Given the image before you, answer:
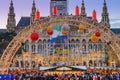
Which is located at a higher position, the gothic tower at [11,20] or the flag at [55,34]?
the gothic tower at [11,20]

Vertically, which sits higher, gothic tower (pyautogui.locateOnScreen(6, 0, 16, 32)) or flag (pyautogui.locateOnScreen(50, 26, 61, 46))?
gothic tower (pyautogui.locateOnScreen(6, 0, 16, 32))

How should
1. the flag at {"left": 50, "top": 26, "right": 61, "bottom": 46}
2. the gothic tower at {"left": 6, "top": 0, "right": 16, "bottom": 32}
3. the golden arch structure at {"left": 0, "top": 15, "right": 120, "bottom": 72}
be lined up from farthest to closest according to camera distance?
the gothic tower at {"left": 6, "top": 0, "right": 16, "bottom": 32}, the flag at {"left": 50, "top": 26, "right": 61, "bottom": 46}, the golden arch structure at {"left": 0, "top": 15, "right": 120, "bottom": 72}

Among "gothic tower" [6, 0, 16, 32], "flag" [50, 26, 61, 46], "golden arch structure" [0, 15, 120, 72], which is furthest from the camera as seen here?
"gothic tower" [6, 0, 16, 32]

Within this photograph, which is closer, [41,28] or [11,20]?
[41,28]

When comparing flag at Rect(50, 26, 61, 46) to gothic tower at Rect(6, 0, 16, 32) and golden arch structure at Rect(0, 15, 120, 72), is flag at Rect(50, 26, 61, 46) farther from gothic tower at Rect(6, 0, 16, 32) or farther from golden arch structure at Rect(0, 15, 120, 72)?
golden arch structure at Rect(0, 15, 120, 72)

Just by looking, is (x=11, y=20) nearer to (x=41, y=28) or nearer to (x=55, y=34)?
(x=55, y=34)

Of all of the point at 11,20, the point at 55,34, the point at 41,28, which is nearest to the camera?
the point at 41,28

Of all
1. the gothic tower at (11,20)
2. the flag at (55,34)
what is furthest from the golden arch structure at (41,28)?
the gothic tower at (11,20)

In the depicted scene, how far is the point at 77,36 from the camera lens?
4707 inches

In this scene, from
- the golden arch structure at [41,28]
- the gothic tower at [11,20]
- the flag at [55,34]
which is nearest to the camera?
the golden arch structure at [41,28]

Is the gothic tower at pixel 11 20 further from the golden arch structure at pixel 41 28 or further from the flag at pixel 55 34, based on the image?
the golden arch structure at pixel 41 28

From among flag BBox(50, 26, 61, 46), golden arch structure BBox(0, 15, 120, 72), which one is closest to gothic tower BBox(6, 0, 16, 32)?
flag BBox(50, 26, 61, 46)

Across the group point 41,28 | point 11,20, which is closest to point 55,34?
point 11,20

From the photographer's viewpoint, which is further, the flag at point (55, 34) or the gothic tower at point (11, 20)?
the gothic tower at point (11, 20)
